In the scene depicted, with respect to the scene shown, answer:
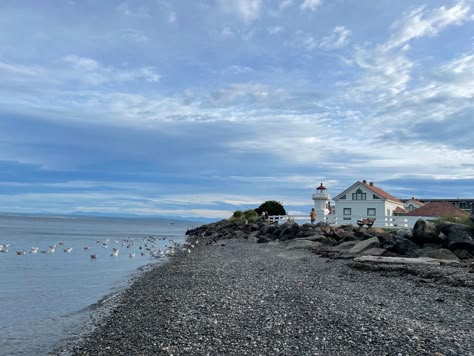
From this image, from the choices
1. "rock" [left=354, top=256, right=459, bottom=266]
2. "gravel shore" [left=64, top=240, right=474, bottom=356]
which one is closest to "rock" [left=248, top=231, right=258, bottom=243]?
"rock" [left=354, top=256, right=459, bottom=266]

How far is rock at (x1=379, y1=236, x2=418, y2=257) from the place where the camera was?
18.9 meters

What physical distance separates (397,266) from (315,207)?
36.6 meters

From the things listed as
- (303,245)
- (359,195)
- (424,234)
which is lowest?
(303,245)

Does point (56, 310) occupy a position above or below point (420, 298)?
below

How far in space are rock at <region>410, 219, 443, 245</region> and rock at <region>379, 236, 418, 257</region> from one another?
3.36 ft

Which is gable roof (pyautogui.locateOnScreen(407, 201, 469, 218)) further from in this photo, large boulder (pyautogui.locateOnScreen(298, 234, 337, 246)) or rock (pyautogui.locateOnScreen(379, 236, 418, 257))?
rock (pyautogui.locateOnScreen(379, 236, 418, 257))

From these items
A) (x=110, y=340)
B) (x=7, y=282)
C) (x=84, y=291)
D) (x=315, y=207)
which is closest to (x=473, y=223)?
(x=84, y=291)

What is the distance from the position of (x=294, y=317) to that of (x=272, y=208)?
57557 mm

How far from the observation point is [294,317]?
9.16 metres

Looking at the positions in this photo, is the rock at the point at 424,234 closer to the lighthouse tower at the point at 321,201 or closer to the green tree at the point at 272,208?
the lighthouse tower at the point at 321,201

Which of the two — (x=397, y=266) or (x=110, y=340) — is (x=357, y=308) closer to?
(x=110, y=340)

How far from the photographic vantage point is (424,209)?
51.5 meters

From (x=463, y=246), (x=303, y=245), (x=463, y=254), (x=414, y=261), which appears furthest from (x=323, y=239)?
(x=414, y=261)

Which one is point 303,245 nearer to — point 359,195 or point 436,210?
point 436,210
